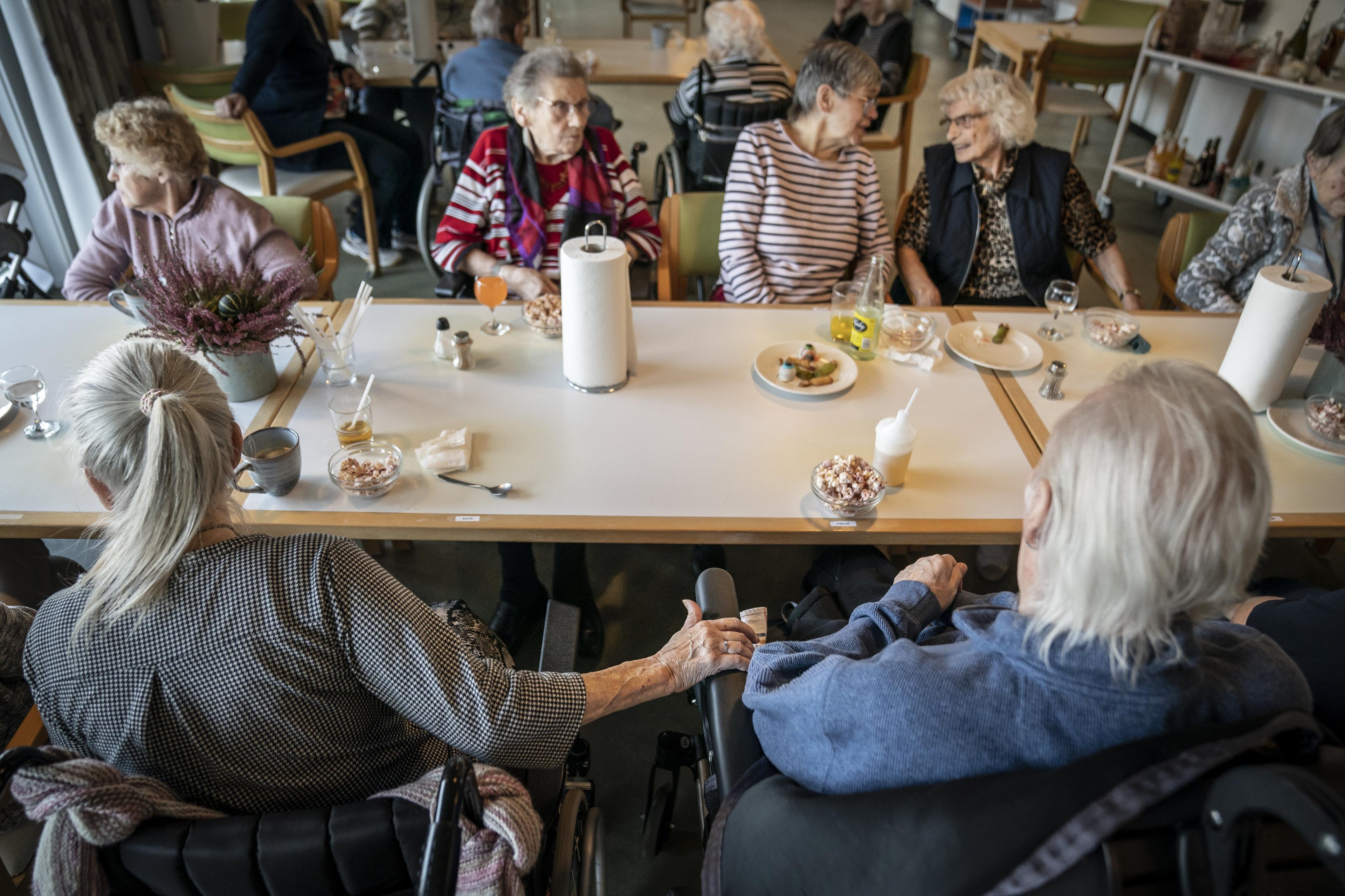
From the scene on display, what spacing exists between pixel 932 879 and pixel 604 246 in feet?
4.37

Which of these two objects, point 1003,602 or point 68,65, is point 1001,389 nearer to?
point 1003,602

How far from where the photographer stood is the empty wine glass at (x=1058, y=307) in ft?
6.74

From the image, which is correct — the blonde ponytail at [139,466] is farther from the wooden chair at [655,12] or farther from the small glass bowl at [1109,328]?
the wooden chair at [655,12]

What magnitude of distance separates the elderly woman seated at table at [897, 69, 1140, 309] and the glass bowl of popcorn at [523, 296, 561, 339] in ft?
3.67

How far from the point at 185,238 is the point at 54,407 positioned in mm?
707

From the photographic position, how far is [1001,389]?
188cm

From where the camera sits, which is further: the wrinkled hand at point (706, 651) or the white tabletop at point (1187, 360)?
the white tabletop at point (1187, 360)

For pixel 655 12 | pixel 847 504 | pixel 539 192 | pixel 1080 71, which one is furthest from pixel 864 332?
pixel 655 12

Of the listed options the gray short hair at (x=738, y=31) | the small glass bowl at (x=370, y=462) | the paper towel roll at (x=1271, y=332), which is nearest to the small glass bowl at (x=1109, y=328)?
the paper towel roll at (x=1271, y=332)

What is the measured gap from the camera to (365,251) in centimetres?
409

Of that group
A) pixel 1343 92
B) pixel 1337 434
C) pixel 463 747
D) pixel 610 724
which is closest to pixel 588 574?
pixel 610 724

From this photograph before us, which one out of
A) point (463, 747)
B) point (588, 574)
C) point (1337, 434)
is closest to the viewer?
point (463, 747)

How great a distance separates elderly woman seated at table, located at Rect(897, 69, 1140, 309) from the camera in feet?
7.98

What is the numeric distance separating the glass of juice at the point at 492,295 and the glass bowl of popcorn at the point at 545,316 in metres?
0.07
